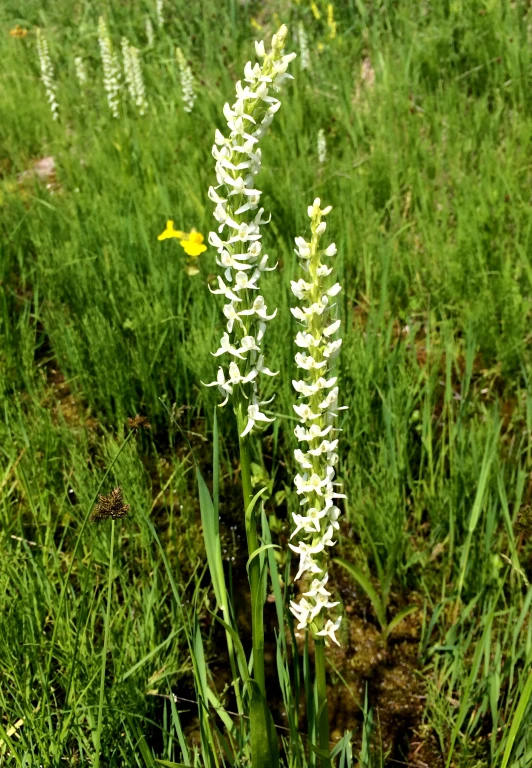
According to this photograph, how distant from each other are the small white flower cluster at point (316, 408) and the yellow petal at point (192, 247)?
169 centimetres

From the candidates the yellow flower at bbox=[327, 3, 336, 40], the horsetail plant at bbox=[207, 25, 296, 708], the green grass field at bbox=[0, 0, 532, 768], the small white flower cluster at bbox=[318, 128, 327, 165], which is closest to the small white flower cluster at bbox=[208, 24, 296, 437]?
the horsetail plant at bbox=[207, 25, 296, 708]

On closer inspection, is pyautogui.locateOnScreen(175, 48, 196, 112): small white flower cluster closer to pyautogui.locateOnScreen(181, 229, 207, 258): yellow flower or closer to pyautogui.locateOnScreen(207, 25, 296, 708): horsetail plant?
pyautogui.locateOnScreen(181, 229, 207, 258): yellow flower

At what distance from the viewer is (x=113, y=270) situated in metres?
2.92

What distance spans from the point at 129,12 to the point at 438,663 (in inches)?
269

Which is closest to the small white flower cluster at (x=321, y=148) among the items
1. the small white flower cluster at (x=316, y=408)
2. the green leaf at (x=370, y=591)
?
the green leaf at (x=370, y=591)

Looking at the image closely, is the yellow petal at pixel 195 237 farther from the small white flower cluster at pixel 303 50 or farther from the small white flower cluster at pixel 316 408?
the small white flower cluster at pixel 303 50

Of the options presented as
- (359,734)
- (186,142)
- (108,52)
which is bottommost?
(359,734)

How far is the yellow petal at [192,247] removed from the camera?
283cm

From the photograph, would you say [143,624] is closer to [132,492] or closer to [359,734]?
[132,492]

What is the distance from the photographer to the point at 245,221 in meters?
1.20

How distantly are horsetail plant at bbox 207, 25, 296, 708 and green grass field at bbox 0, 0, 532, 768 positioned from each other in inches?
9.4

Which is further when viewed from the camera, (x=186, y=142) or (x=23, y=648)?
(x=186, y=142)

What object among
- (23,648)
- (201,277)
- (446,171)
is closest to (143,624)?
(23,648)

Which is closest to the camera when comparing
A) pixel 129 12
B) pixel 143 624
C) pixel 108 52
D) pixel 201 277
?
pixel 143 624
